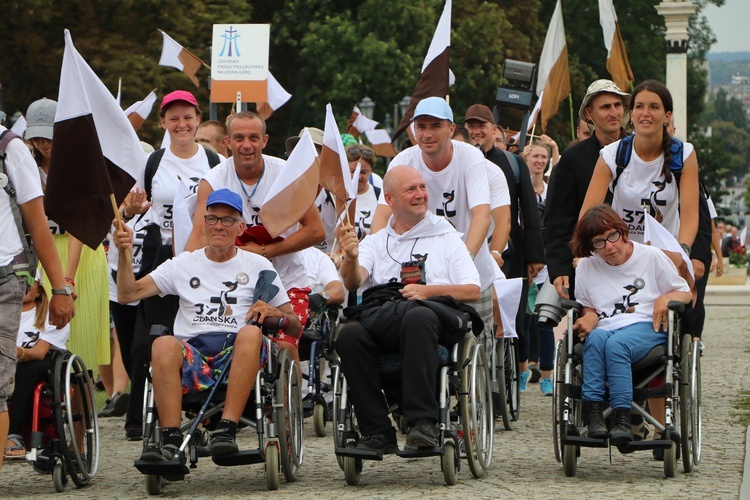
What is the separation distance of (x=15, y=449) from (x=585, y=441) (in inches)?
112

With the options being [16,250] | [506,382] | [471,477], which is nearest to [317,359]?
[506,382]

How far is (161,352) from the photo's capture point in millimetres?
7473

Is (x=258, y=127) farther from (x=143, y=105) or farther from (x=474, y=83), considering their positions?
(x=474, y=83)

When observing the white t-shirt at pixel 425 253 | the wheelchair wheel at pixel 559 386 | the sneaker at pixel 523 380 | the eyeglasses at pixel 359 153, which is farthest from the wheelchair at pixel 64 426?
the sneaker at pixel 523 380

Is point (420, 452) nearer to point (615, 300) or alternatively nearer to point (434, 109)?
point (615, 300)

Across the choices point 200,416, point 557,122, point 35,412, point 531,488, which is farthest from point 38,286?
point 557,122

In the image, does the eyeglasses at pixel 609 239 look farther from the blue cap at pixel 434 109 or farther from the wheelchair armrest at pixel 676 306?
the blue cap at pixel 434 109

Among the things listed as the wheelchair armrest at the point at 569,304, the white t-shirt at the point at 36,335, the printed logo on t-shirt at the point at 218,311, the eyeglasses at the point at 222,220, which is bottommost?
the white t-shirt at the point at 36,335

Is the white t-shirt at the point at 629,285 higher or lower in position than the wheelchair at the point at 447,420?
higher

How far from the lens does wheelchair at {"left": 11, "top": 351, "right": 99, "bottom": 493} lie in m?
7.71

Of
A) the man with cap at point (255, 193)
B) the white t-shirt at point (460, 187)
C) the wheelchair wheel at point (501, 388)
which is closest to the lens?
the man with cap at point (255, 193)

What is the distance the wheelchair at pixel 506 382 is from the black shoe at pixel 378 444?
2319 millimetres

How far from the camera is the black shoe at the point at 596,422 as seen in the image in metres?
7.66

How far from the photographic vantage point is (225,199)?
7.90 metres
